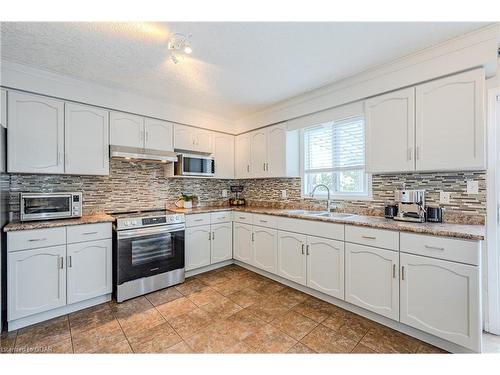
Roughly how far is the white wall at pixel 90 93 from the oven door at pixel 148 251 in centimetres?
149

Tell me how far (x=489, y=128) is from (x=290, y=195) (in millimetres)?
2175

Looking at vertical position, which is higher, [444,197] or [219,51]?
[219,51]

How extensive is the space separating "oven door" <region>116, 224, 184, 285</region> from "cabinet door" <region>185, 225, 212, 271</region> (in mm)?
156

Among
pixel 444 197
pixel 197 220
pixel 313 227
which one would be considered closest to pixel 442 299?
pixel 444 197

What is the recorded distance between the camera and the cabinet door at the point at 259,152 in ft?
11.5

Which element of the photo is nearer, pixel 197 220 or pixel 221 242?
pixel 197 220

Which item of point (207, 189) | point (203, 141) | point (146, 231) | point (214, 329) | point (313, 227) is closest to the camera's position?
point (214, 329)

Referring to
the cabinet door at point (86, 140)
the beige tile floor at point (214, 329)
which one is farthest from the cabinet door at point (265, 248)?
the cabinet door at point (86, 140)

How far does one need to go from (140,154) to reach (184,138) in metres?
0.74

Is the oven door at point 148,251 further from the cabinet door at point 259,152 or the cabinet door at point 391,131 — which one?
the cabinet door at point 391,131

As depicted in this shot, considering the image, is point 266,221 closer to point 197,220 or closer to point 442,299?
point 197,220

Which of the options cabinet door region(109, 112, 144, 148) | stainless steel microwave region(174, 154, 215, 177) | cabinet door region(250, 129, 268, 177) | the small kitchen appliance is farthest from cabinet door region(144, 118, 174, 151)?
the small kitchen appliance

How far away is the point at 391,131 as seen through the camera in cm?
218

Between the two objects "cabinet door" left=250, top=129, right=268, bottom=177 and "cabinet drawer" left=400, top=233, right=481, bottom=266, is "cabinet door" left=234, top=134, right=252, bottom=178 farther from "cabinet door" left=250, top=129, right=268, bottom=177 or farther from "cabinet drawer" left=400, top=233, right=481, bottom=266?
"cabinet drawer" left=400, top=233, right=481, bottom=266
